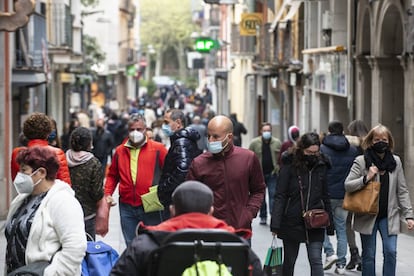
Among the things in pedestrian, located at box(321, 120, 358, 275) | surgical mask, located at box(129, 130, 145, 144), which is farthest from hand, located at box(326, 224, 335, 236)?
pedestrian, located at box(321, 120, 358, 275)

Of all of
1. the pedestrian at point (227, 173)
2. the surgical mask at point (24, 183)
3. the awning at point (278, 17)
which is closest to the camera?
the surgical mask at point (24, 183)

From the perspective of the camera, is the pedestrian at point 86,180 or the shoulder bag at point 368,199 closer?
the pedestrian at point 86,180

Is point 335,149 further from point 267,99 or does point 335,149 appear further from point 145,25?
point 145,25

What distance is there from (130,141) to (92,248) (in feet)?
14.4

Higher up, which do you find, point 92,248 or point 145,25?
point 145,25

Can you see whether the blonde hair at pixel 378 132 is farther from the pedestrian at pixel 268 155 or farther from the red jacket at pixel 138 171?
the pedestrian at pixel 268 155

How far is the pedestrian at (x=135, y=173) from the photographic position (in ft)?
40.2

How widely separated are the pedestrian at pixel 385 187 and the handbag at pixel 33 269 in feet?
17.4

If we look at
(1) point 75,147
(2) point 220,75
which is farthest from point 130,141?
(2) point 220,75

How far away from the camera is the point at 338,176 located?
563 inches

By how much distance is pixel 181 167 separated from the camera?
11.5 meters

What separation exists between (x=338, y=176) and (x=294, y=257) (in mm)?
3115

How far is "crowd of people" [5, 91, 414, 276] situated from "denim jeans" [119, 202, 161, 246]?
0.4 inches

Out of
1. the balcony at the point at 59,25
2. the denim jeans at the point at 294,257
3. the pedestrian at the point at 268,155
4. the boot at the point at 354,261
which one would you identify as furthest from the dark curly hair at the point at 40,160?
the balcony at the point at 59,25
